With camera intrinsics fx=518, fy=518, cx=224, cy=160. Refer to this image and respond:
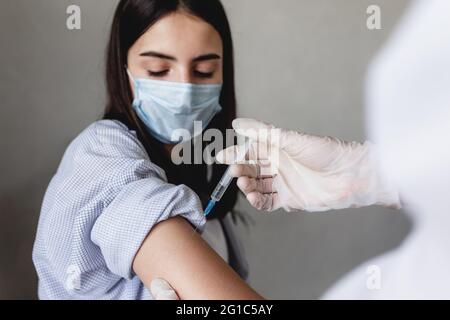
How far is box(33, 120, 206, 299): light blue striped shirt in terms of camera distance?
0.91 m

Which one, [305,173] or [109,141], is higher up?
[109,141]

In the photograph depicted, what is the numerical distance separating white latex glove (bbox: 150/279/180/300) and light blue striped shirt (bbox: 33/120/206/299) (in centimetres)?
6

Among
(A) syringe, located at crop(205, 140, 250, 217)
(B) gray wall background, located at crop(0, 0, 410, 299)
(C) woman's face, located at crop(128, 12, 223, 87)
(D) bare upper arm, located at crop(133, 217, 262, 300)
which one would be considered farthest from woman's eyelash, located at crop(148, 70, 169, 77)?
(D) bare upper arm, located at crop(133, 217, 262, 300)

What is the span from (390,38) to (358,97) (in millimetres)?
150

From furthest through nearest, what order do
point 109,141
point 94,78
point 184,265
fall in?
1. point 94,78
2. point 109,141
3. point 184,265

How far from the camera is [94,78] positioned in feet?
3.81

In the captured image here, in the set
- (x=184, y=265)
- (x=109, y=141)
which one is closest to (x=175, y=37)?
(x=109, y=141)

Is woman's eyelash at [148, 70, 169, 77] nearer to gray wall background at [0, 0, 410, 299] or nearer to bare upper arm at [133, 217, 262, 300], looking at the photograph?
gray wall background at [0, 0, 410, 299]

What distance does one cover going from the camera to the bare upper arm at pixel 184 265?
0.87 meters

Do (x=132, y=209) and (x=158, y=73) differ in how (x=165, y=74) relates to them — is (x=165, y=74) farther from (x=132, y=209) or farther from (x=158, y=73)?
(x=132, y=209)

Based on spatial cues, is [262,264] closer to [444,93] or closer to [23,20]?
[444,93]

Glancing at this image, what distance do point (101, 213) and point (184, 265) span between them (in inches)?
8.0

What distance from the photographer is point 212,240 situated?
1.22m

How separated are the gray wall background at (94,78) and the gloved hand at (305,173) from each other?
0.10ft
